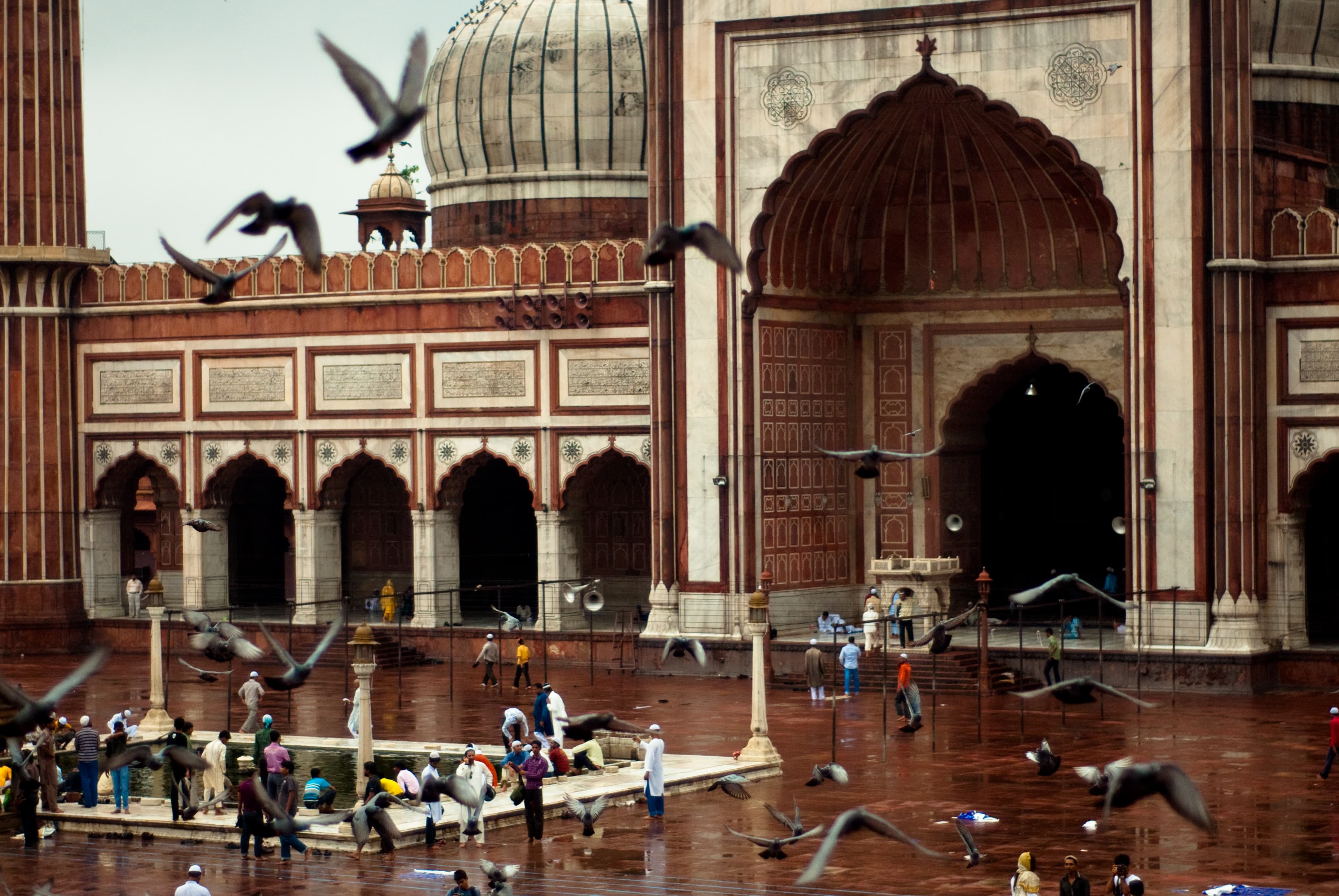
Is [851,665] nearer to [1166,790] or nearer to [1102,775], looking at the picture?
[1102,775]

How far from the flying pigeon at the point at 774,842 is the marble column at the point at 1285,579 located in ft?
33.8

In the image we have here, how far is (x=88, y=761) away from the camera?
67.5ft

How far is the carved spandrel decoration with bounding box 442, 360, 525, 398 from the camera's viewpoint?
1252 inches

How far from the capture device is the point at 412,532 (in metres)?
35.0

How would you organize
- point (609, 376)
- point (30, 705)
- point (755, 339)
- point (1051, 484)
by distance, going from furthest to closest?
1. point (1051, 484)
2. point (609, 376)
3. point (755, 339)
4. point (30, 705)

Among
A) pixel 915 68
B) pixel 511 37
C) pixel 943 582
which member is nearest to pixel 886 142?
pixel 915 68

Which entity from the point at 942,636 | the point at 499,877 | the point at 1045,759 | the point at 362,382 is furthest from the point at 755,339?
the point at 499,877

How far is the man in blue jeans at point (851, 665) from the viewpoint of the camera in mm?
27234

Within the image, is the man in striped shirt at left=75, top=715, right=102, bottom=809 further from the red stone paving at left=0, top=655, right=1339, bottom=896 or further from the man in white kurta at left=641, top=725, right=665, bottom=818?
the man in white kurta at left=641, top=725, right=665, bottom=818

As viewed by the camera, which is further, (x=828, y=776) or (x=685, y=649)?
(x=685, y=649)

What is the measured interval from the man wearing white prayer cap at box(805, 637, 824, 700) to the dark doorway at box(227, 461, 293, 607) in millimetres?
12572

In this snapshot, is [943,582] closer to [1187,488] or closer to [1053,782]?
[1187,488]

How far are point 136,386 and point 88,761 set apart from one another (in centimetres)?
1491

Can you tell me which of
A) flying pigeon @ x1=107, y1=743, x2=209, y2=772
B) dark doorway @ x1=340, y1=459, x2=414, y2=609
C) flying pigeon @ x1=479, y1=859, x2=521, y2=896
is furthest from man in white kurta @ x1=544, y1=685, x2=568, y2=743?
dark doorway @ x1=340, y1=459, x2=414, y2=609
